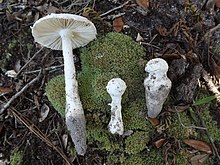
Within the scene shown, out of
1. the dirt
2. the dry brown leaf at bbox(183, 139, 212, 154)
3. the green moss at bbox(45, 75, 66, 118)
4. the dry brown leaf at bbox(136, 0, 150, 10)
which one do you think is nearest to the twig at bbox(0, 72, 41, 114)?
the dirt

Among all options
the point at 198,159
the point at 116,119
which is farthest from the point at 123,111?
the point at 198,159

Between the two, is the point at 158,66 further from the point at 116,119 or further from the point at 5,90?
the point at 5,90

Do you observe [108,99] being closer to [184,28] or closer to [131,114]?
[131,114]

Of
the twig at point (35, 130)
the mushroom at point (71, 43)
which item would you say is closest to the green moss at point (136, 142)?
the mushroom at point (71, 43)

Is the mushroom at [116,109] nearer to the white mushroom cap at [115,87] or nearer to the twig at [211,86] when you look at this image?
the white mushroom cap at [115,87]

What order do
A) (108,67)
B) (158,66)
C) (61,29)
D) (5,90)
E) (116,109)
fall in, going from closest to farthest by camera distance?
(158,66)
(116,109)
(61,29)
(108,67)
(5,90)

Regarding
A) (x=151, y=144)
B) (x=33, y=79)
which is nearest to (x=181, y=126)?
(x=151, y=144)

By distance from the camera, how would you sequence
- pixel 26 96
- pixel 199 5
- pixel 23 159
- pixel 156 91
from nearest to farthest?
1. pixel 156 91
2. pixel 23 159
3. pixel 26 96
4. pixel 199 5
